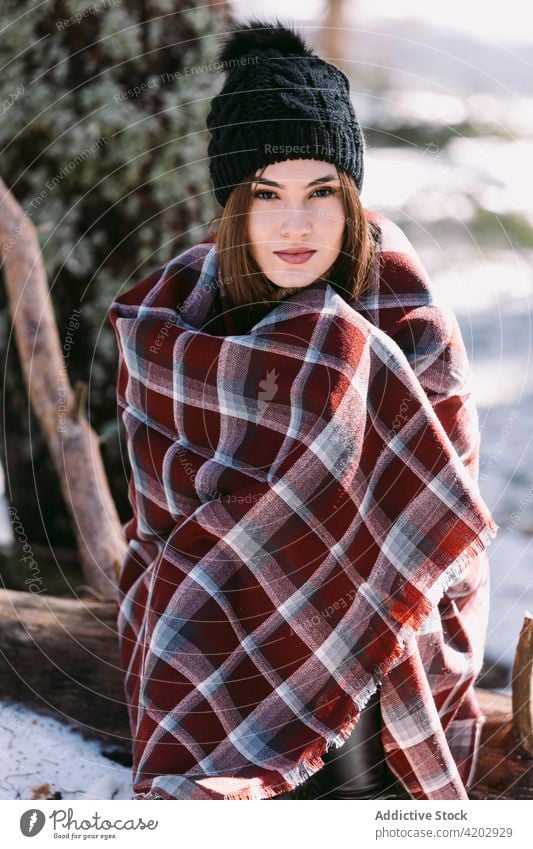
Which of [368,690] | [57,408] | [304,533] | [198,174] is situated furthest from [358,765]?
[198,174]

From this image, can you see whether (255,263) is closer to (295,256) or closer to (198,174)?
(295,256)

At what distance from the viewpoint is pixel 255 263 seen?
109 cm

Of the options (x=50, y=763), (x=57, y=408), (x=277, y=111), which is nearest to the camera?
(x=277, y=111)

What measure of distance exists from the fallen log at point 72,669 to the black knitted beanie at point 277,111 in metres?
0.76

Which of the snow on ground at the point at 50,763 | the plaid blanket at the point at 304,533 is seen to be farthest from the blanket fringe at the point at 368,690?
the snow on ground at the point at 50,763

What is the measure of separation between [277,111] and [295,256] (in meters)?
0.17

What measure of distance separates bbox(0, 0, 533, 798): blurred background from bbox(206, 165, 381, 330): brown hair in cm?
51

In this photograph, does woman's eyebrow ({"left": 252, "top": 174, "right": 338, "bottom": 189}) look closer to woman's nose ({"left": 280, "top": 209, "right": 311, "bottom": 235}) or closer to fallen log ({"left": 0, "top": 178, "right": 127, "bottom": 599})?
woman's nose ({"left": 280, "top": 209, "right": 311, "bottom": 235})

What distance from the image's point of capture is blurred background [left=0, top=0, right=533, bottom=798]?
161cm

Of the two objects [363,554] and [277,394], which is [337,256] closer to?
[277,394]

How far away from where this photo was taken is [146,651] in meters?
1.14

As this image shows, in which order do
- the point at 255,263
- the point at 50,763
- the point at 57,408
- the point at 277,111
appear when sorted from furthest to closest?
the point at 57,408, the point at 50,763, the point at 255,263, the point at 277,111

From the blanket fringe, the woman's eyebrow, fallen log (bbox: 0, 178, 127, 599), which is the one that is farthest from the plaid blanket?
fallen log (bbox: 0, 178, 127, 599)

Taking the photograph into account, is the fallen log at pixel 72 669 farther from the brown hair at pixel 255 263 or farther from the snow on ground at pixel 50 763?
the brown hair at pixel 255 263
